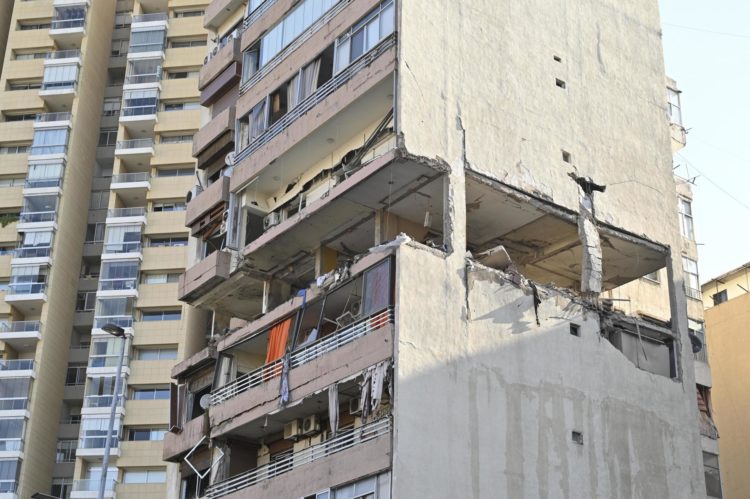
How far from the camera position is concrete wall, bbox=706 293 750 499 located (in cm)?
4244

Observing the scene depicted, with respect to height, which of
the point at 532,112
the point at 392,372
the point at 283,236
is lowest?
the point at 392,372

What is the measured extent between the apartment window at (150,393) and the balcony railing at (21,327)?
6999 millimetres

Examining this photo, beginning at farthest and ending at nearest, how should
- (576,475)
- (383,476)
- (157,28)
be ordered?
(157,28)
(576,475)
(383,476)

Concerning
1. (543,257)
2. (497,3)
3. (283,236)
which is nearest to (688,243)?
(543,257)

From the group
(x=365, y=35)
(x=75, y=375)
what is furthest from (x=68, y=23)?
(x=365, y=35)

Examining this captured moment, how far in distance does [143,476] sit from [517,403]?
1356 inches

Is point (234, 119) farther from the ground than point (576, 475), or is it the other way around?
point (234, 119)

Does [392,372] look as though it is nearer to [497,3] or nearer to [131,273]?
[497,3]

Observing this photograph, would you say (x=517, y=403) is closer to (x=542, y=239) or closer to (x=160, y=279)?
(x=542, y=239)

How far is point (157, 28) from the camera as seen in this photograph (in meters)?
71.4

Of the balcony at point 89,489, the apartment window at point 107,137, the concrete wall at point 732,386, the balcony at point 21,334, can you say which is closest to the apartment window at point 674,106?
the concrete wall at point 732,386

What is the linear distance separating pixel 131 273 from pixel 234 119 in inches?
1134

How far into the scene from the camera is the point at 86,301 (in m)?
67.4

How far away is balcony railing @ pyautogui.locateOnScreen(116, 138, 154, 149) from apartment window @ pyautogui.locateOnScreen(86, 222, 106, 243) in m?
4.84
